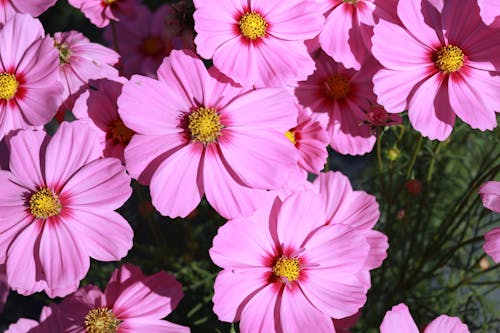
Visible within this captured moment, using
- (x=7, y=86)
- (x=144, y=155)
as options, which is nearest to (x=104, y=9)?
(x=7, y=86)

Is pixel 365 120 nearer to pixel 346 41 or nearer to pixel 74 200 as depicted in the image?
pixel 346 41

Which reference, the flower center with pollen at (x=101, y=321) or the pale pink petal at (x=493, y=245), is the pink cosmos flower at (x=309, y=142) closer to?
the pale pink petal at (x=493, y=245)

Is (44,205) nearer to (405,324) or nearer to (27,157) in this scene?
(27,157)

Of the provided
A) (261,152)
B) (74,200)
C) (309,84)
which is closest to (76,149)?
(74,200)

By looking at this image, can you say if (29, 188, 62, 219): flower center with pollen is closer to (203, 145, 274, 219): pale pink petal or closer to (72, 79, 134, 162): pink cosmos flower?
(72, 79, 134, 162): pink cosmos flower

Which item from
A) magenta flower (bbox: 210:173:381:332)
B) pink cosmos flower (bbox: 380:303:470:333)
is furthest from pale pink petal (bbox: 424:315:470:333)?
magenta flower (bbox: 210:173:381:332)

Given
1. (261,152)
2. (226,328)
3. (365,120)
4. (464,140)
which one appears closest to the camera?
(261,152)
